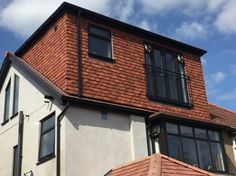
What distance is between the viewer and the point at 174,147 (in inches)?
615

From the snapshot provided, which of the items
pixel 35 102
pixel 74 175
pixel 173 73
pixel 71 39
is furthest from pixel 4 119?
pixel 173 73

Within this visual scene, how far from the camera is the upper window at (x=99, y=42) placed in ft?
53.1

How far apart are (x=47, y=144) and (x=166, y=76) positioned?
6141 millimetres

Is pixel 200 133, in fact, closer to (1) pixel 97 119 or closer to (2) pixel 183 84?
(2) pixel 183 84

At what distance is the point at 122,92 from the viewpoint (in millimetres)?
16078

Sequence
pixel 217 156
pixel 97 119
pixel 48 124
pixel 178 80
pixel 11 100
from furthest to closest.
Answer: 1. pixel 178 80
2. pixel 11 100
3. pixel 217 156
4. pixel 48 124
5. pixel 97 119

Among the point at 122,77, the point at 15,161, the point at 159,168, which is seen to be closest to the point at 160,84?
the point at 122,77

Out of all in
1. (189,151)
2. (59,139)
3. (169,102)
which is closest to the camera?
(59,139)

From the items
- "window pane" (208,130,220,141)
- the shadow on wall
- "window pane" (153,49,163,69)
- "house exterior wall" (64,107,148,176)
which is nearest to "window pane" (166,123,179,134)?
"house exterior wall" (64,107,148,176)

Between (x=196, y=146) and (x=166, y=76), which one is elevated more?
(x=166, y=76)

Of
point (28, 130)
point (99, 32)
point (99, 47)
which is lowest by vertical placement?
point (28, 130)

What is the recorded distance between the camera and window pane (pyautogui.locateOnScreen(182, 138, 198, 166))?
1580cm

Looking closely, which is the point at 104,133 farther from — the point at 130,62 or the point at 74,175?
the point at 130,62

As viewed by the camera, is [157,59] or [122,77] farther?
[157,59]
